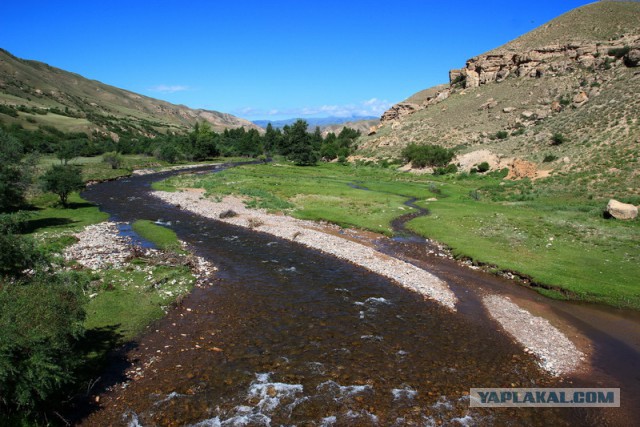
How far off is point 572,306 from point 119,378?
25.3 metres

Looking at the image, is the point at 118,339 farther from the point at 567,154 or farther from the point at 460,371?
the point at 567,154

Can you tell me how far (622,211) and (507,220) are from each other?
38.2 ft

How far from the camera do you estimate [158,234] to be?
117 ft

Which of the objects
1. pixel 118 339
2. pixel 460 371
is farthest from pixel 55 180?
pixel 460 371

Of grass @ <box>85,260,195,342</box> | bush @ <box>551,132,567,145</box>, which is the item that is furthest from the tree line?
grass @ <box>85,260,195,342</box>

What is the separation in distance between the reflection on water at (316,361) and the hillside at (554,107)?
47.9 m

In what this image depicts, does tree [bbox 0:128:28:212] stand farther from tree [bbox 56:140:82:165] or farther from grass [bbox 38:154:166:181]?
tree [bbox 56:140:82:165]

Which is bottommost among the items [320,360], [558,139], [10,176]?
[320,360]

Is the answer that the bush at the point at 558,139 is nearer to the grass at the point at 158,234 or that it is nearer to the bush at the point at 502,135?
the bush at the point at 502,135

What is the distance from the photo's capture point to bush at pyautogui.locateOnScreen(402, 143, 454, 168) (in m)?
99.2

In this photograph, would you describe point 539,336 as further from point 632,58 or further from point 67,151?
point 67,151

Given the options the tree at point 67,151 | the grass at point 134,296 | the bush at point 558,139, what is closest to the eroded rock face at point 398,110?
the bush at point 558,139

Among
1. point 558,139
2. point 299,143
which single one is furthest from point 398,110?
point 558,139

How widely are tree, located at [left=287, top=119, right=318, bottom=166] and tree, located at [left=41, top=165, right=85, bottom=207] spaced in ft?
254
